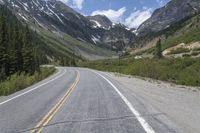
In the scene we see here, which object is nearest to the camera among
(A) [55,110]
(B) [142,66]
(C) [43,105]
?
(A) [55,110]

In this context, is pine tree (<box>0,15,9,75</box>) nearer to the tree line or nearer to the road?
the tree line

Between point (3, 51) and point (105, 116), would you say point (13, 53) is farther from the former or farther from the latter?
point (105, 116)

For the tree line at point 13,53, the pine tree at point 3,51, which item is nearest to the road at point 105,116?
the tree line at point 13,53

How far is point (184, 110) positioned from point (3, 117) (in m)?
6.08

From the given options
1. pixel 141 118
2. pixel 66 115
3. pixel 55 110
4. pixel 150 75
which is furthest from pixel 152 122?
pixel 150 75

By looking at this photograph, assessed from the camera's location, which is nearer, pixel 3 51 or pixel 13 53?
pixel 3 51

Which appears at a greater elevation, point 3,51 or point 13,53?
point 3,51

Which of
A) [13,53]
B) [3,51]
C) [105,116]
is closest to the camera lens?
[105,116]

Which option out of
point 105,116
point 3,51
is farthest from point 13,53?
point 105,116

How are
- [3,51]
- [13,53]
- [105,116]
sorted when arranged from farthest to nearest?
[13,53]
[3,51]
[105,116]

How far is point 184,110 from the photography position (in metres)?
12.8

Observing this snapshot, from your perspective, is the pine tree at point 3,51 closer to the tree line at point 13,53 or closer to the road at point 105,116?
the tree line at point 13,53

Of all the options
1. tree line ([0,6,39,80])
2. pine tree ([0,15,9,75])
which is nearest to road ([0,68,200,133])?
tree line ([0,6,39,80])

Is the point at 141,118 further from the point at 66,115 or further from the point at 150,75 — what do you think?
the point at 150,75
